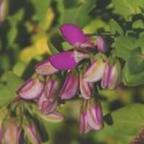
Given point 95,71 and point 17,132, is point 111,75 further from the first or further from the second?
point 17,132

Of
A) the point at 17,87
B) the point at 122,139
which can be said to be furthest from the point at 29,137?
the point at 122,139

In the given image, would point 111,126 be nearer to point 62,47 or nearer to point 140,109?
point 140,109

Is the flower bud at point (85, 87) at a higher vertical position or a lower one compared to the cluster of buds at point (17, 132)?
higher

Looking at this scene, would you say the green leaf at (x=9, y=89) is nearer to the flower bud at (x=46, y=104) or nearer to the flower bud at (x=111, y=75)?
the flower bud at (x=46, y=104)

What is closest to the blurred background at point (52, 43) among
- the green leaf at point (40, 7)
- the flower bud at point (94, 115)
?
the green leaf at point (40, 7)

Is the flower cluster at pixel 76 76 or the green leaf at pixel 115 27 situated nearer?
the flower cluster at pixel 76 76

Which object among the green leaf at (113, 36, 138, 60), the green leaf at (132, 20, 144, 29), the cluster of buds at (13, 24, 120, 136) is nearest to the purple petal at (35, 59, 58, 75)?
the cluster of buds at (13, 24, 120, 136)

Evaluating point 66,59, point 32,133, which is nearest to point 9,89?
point 32,133
